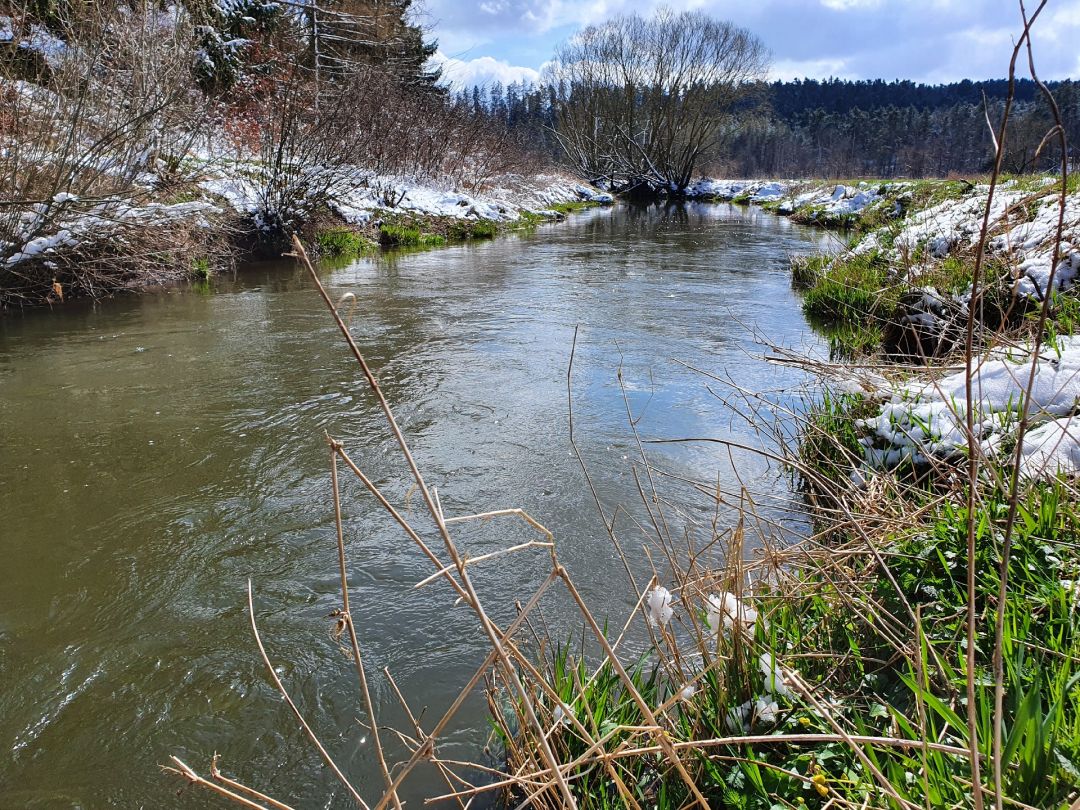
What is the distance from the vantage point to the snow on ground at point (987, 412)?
2820 mm

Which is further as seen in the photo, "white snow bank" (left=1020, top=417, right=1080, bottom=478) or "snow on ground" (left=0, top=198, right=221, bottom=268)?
"snow on ground" (left=0, top=198, right=221, bottom=268)

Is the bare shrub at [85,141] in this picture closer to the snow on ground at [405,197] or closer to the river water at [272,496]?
the river water at [272,496]

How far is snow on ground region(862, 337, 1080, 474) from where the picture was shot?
2.82 metres

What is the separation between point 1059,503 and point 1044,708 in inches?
39.9

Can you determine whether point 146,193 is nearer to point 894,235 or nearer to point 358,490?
point 358,490

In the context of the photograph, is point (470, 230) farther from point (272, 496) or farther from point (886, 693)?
point (886, 693)

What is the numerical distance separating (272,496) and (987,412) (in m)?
3.62

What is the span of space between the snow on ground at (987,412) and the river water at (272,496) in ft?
2.74

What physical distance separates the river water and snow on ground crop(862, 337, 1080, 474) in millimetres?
835

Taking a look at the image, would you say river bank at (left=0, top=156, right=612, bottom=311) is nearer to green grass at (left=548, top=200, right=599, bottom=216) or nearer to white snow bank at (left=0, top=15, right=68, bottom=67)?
white snow bank at (left=0, top=15, right=68, bottom=67)

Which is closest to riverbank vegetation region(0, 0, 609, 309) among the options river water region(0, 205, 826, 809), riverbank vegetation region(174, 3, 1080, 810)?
river water region(0, 205, 826, 809)

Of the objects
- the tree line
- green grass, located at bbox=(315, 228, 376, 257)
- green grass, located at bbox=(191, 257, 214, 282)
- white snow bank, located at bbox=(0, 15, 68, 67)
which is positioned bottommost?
green grass, located at bbox=(191, 257, 214, 282)

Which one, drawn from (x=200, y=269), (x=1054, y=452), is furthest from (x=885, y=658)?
(x=200, y=269)

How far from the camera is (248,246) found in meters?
12.6
